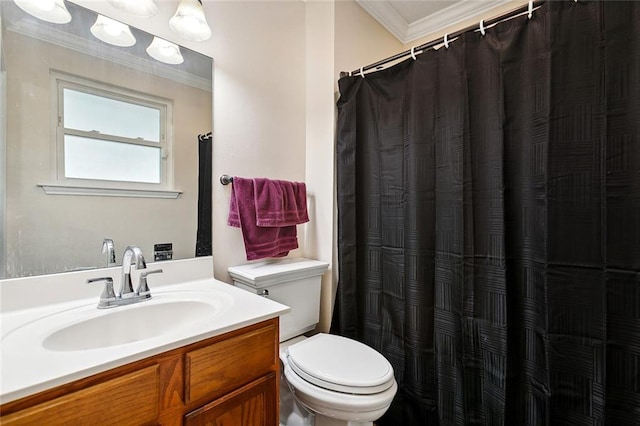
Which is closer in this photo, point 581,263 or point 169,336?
point 169,336

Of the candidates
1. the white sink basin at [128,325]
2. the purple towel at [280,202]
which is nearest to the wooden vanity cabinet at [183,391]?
the white sink basin at [128,325]

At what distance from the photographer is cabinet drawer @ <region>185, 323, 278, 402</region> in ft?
2.57

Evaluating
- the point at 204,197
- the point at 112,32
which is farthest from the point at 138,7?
the point at 204,197

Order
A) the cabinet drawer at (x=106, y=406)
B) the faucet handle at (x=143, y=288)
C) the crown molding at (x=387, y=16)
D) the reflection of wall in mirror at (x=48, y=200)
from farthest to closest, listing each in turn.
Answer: the crown molding at (x=387, y=16)
the faucet handle at (x=143, y=288)
the reflection of wall in mirror at (x=48, y=200)
the cabinet drawer at (x=106, y=406)

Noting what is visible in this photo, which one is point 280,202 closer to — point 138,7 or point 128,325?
point 128,325

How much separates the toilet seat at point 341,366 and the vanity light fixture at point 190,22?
1.44 m

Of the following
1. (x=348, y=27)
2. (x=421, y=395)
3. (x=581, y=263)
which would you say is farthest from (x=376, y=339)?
(x=348, y=27)

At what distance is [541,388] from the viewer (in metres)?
1.09

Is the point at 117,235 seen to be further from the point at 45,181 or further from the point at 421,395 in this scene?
the point at 421,395

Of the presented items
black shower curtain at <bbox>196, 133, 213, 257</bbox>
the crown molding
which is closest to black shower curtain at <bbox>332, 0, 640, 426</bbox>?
the crown molding

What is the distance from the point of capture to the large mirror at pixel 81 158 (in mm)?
928

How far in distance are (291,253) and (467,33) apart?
1.40 meters

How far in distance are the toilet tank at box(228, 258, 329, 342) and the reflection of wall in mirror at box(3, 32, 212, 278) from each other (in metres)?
0.40

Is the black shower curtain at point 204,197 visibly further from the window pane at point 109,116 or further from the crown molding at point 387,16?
the crown molding at point 387,16
